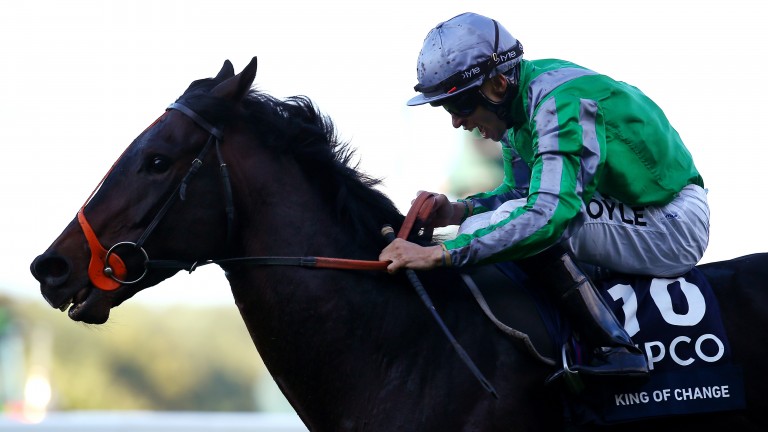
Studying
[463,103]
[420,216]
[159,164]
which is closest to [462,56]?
[463,103]

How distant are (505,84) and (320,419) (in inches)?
52.2

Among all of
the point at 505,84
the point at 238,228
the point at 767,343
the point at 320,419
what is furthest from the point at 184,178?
the point at 767,343

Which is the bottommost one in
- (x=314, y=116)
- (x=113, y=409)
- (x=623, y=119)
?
(x=113, y=409)

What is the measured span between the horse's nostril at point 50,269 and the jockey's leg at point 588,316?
155cm

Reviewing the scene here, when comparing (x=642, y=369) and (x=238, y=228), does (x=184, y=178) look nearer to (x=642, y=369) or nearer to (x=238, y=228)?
(x=238, y=228)

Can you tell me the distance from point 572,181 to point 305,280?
0.96 m

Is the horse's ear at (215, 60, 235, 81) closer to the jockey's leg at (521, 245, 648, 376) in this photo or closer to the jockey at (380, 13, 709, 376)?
the jockey at (380, 13, 709, 376)

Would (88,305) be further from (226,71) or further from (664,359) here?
(664,359)

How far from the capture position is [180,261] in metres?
3.29

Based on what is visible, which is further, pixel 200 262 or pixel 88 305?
pixel 200 262

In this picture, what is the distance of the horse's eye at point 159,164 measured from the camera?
328 centimetres

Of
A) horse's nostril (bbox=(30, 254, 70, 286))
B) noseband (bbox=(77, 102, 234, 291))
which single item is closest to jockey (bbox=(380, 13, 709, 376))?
noseband (bbox=(77, 102, 234, 291))

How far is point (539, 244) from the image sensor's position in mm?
3088

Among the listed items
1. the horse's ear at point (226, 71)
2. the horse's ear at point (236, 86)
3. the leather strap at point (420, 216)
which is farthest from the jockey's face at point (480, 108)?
the horse's ear at point (226, 71)
